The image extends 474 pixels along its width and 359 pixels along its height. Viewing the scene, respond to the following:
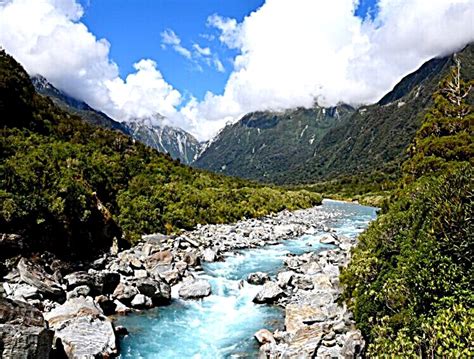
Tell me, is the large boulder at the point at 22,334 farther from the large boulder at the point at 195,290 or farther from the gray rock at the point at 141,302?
the large boulder at the point at 195,290

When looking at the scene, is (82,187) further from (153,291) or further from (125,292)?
(153,291)

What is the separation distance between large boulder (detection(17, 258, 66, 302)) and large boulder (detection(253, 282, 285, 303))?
9618 millimetres

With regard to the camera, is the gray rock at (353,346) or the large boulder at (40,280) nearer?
the gray rock at (353,346)

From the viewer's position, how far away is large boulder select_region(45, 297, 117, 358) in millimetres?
13453

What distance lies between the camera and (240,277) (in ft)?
84.4

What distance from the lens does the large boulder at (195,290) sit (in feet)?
70.1

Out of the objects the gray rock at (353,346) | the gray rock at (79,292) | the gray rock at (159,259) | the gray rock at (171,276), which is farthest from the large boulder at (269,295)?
the gray rock at (79,292)

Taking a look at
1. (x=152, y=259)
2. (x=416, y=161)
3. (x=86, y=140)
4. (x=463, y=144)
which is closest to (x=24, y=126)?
(x=86, y=140)

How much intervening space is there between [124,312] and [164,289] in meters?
2.75

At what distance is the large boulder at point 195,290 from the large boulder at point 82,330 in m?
6.12

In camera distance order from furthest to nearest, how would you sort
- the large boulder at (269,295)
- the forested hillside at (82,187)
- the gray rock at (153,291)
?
the forested hillside at (82,187)
the large boulder at (269,295)
the gray rock at (153,291)

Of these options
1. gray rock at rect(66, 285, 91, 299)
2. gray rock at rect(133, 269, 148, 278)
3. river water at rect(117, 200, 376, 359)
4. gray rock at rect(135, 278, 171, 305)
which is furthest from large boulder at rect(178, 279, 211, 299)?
gray rock at rect(66, 285, 91, 299)

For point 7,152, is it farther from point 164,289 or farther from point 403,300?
point 403,300

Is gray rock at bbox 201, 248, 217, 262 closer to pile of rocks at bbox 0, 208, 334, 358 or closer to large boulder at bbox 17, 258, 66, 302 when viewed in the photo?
pile of rocks at bbox 0, 208, 334, 358
